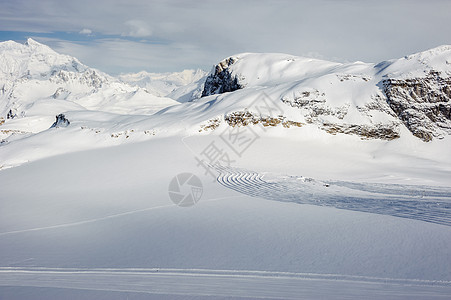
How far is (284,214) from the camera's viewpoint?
452 inches

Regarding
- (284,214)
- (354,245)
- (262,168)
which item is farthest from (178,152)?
(354,245)

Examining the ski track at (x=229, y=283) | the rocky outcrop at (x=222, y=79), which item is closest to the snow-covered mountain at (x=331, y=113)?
the rocky outcrop at (x=222, y=79)

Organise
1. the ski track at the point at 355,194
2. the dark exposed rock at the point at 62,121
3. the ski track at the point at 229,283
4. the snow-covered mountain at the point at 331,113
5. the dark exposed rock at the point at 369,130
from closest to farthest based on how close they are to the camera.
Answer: the ski track at the point at 229,283 → the ski track at the point at 355,194 → the dark exposed rock at the point at 369,130 → the snow-covered mountain at the point at 331,113 → the dark exposed rock at the point at 62,121

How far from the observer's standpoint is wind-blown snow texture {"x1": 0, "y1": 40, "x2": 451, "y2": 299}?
24.1ft

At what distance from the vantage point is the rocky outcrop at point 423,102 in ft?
100

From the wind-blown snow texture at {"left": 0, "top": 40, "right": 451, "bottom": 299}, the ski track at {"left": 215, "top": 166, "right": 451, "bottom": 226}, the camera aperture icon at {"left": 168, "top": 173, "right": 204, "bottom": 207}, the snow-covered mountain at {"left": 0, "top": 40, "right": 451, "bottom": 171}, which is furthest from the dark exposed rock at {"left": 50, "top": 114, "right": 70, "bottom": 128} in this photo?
the ski track at {"left": 215, "top": 166, "right": 451, "bottom": 226}

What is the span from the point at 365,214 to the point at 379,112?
24.0 metres

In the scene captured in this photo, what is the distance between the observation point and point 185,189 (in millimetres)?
16219

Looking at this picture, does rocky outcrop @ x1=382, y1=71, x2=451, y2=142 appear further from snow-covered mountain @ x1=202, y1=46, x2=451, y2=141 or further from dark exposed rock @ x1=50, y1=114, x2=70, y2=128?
dark exposed rock @ x1=50, y1=114, x2=70, y2=128

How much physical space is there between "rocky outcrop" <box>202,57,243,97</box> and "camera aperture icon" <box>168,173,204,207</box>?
39.0 m

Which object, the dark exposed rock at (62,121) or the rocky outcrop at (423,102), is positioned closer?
the rocky outcrop at (423,102)

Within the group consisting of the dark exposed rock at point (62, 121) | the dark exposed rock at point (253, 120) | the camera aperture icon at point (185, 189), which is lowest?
the camera aperture icon at point (185, 189)

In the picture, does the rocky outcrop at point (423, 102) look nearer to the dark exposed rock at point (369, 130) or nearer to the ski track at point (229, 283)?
the dark exposed rock at point (369, 130)

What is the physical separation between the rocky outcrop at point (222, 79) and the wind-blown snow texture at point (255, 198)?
62.5ft
